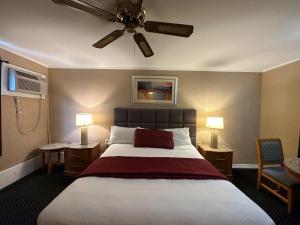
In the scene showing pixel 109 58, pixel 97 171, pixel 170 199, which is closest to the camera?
pixel 170 199

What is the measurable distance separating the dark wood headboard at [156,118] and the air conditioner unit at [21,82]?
1557mm

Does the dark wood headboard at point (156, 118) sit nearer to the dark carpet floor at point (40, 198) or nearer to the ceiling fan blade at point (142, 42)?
the dark carpet floor at point (40, 198)

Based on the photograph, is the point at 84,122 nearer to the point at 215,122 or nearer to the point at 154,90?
the point at 154,90

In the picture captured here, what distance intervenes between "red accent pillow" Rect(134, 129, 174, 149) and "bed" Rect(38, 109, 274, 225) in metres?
1.34

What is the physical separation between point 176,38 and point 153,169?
5.45ft

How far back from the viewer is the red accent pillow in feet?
10.4

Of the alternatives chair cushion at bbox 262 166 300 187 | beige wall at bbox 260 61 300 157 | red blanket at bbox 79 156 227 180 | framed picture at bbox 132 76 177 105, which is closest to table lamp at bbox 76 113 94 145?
framed picture at bbox 132 76 177 105

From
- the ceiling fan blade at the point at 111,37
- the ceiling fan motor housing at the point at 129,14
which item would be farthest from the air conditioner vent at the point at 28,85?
the ceiling fan motor housing at the point at 129,14

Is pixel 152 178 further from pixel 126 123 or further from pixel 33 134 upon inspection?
pixel 33 134

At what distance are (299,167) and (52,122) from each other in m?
4.28

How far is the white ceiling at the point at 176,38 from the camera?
5.37ft

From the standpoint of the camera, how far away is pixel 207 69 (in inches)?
153

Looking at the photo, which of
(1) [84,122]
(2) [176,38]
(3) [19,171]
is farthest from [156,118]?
(3) [19,171]

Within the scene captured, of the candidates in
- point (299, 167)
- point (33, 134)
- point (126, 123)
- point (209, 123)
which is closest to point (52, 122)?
point (33, 134)
